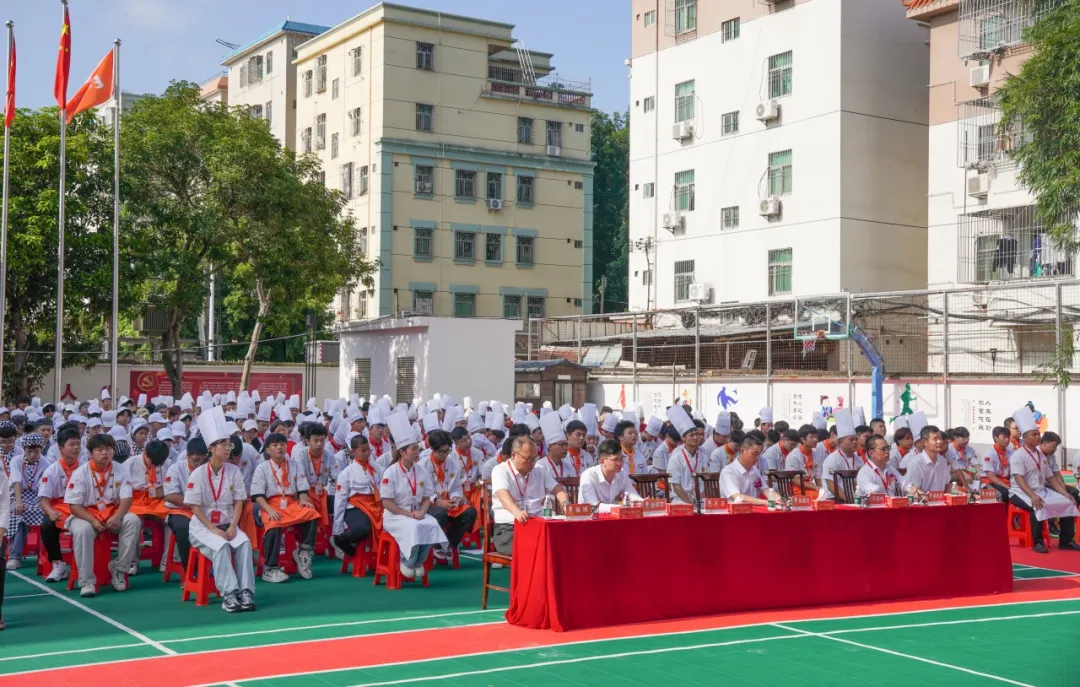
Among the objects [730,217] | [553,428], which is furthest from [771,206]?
[553,428]

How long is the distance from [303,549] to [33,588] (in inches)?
97.8

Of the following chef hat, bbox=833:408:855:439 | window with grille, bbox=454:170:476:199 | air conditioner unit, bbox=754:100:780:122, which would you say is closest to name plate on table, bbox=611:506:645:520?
chef hat, bbox=833:408:855:439

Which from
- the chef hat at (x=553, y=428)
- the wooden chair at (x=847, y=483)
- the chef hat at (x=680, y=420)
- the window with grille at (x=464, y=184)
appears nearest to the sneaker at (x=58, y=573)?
the chef hat at (x=553, y=428)

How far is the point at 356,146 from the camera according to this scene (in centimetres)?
4241

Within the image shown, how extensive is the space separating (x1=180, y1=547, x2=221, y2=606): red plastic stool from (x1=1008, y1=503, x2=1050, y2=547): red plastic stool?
915cm

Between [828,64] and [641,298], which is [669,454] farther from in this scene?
[641,298]

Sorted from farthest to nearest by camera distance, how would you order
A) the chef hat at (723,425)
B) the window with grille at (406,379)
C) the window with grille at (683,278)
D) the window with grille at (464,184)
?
the window with grille at (464,184) < the window with grille at (683,278) < the window with grille at (406,379) < the chef hat at (723,425)

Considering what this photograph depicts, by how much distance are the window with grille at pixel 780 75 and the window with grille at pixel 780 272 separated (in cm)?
412

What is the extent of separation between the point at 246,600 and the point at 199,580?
551 mm

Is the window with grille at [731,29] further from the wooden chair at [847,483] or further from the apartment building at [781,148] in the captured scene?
the wooden chair at [847,483]

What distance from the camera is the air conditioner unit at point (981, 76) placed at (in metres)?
26.7

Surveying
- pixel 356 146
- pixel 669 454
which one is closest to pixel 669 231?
pixel 356 146

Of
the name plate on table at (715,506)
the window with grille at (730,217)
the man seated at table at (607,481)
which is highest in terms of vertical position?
the window with grille at (730,217)

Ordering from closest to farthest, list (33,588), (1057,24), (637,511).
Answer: (637,511), (33,588), (1057,24)
